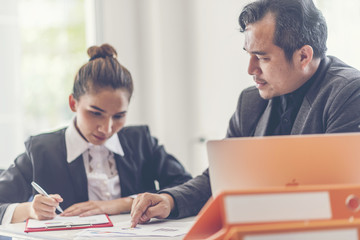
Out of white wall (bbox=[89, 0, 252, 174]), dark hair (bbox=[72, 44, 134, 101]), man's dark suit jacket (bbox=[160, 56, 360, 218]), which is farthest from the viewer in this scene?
white wall (bbox=[89, 0, 252, 174])

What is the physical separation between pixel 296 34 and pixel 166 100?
172cm

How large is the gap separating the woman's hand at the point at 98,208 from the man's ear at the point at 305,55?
0.81 meters

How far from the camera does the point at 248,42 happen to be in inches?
74.6

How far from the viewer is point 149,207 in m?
1.65

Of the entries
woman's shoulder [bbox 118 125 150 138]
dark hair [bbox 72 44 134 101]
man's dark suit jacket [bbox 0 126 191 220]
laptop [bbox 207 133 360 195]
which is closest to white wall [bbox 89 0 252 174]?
woman's shoulder [bbox 118 125 150 138]

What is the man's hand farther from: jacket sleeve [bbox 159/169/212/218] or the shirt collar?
the shirt collar

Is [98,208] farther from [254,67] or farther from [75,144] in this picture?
[254,67]

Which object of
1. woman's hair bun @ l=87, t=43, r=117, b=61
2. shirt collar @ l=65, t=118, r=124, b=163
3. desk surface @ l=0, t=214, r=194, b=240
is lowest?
desk surface @ l=0, t=214, r=194, b=240

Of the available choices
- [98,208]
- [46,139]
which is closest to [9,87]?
[46,139]

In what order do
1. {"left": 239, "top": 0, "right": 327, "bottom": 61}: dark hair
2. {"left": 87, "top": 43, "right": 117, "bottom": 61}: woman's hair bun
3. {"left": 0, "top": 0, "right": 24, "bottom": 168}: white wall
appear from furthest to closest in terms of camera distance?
1. {"left": 0, "top": 0, "right": 24, "bottom": 168}: white wall
2. {"left": 87, "top": 43, "right": 117, "bottom": 61}: woman's hair bun
3. {"left": 239, "top": 0, "right": 327, "bottom": 61}: dark hair

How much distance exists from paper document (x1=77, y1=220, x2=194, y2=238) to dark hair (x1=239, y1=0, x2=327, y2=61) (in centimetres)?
72

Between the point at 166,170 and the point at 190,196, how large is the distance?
0.49 m

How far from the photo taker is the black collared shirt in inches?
75.4

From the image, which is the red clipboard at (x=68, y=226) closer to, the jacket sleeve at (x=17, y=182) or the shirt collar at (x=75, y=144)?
the jacket sleeve at (x=17, y=182)
